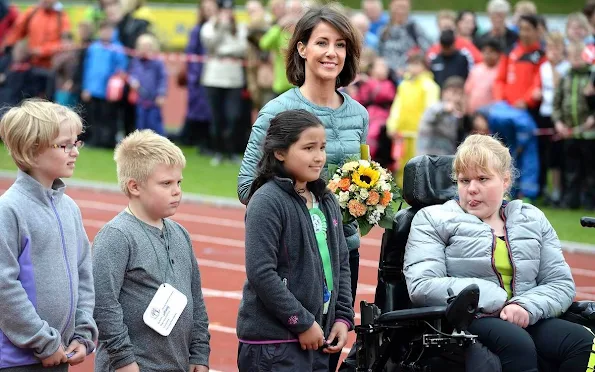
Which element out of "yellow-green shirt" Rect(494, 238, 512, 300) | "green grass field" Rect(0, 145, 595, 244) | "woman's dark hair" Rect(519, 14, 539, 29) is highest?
"woman's dark hair" Rect(519, 14, 539, 29)

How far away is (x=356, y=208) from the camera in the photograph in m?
5.34

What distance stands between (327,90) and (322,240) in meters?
0.83

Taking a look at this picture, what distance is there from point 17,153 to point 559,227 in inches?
341

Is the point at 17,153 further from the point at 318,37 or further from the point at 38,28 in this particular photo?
the point at 38,28

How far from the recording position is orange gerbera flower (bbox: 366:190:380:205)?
211 inches

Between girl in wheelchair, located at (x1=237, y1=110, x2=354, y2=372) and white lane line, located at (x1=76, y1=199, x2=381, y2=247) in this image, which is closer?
girl in wheelchair, located at (x1=237, y1=110, x2=354, y2=372)

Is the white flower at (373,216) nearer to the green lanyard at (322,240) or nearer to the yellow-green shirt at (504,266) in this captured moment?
the green lanyard at (322,240)

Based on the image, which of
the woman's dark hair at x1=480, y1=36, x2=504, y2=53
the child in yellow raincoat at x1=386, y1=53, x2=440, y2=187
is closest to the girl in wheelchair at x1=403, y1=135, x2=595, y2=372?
the child in yellow raincoat at x1=386, y1=53, x2=440, y2=187

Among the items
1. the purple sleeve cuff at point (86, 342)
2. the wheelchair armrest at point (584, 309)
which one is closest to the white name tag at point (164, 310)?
the purple sleeve cuff at point (86, 342)

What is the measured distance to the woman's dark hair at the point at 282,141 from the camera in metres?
4.93

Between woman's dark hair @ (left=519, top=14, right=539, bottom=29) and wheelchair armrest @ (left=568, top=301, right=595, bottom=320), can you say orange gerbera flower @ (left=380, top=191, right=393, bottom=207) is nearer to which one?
wheelchair armrest @ (left=568, top=301, right=595, bottom=320)

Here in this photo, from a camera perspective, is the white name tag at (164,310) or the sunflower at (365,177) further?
the sunflower at (365,177)

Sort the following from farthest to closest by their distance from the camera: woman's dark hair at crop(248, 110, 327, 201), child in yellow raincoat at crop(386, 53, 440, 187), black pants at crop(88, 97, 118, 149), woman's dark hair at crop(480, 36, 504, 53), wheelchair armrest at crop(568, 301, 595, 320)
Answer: black pants at crop(88, 97, 118, 149) < woman's dark hair at crop(480, 36, 504, 53) < child in yellow raincoat at crop(386, 53, 440, 187) < wheelchair armrest at crop(568, 301, 595, 320) < woman's dark hair at crop(248, 110, 327, 201)

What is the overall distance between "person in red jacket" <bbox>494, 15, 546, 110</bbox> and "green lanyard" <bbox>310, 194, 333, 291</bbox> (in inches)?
362
